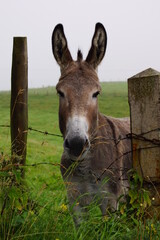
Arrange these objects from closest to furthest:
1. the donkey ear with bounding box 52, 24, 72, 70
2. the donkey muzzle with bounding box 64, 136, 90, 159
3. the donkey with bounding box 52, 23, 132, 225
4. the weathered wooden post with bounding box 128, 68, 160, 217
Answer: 1. the weathered wooden post with bounding box 128, 68, 160, 217
2. the donkey muzzle with bounding box 64, 136, 90, 159
3. the donkey with bounding box 52, 23, 132, 225
4. the donkey ear with bounding box 52, 24, 72, 70

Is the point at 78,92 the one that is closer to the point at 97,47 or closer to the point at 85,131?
the point at 85,131

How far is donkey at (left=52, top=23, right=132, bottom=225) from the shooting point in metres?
4.09

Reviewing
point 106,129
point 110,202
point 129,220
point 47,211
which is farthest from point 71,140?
point 106,129

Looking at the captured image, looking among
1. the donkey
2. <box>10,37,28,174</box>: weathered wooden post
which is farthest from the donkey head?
<box>10,37,28,174</box>: weathered wooden post

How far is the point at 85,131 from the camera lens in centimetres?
404

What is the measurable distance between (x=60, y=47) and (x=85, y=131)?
172 cm

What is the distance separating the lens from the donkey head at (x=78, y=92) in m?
3.95

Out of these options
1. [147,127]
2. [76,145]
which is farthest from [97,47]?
[147,127]

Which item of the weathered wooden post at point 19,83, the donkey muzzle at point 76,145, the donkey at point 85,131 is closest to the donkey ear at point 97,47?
the donkey at point 85,131

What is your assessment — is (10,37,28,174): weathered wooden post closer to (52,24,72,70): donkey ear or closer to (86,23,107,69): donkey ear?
(52,24,72,70): donkey ear

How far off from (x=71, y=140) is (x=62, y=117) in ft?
2.73

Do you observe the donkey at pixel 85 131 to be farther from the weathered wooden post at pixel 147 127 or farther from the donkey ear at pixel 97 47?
the weathered wooden post at pixel 147 127

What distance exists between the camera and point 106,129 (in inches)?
217

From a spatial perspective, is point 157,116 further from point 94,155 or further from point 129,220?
point 94,155
